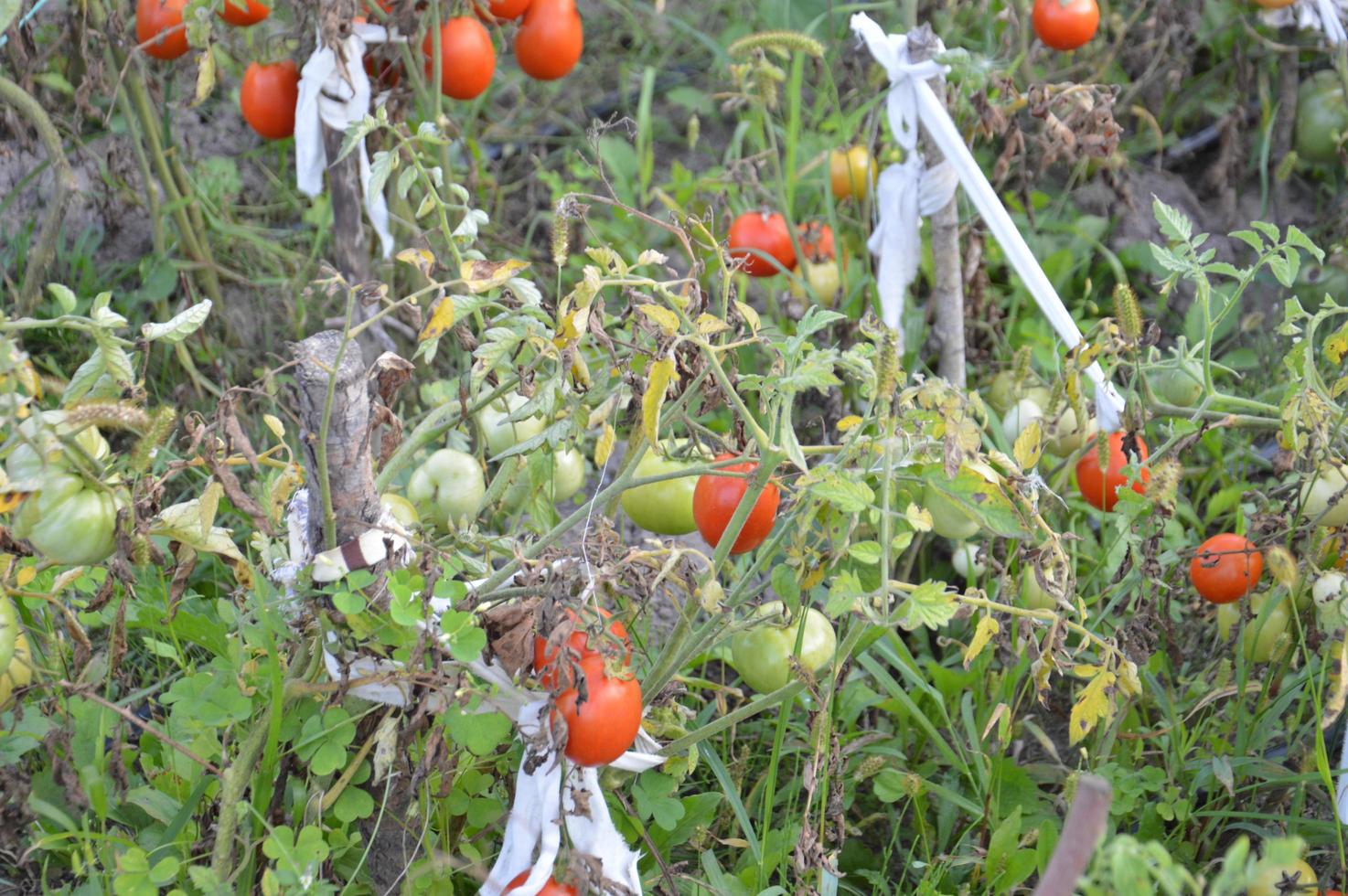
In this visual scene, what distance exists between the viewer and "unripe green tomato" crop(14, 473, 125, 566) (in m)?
1.09

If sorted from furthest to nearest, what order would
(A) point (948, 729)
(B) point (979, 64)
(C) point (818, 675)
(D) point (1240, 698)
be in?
(B) point (979, 64)
(A) point (948, 729)
(D) point (1240, 698)
(C) point (818, 675)

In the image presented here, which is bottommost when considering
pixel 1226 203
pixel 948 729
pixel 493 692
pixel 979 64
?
pixel 948 729

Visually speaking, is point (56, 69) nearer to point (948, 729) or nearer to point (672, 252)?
point (672, 252)

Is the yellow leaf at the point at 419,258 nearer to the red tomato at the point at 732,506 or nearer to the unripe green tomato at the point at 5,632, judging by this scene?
the red tomato at the point at 732,506

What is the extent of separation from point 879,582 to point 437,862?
505mm

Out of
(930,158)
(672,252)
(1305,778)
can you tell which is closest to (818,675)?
(1305,778)

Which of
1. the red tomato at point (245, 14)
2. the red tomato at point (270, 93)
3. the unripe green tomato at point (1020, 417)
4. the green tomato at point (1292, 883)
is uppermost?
the red tomato at point (245, 14)

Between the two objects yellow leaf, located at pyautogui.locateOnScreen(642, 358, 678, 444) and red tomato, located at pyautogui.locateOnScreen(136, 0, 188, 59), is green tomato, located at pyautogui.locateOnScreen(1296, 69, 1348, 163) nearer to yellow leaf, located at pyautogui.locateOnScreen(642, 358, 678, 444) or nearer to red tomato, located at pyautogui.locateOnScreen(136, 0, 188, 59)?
yellow leaf, located at pyautogui.locateOnScreen(642, 358, 678, 444)

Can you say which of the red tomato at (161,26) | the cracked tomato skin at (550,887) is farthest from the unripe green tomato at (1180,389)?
the red tomato at (161,26)

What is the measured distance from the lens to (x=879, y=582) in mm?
1229

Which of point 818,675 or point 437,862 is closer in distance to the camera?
point 437,862

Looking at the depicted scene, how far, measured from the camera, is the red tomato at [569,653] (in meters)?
1.11

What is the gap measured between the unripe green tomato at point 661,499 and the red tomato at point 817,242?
0.97 metres

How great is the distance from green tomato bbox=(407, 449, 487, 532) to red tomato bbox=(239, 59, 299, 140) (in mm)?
731
